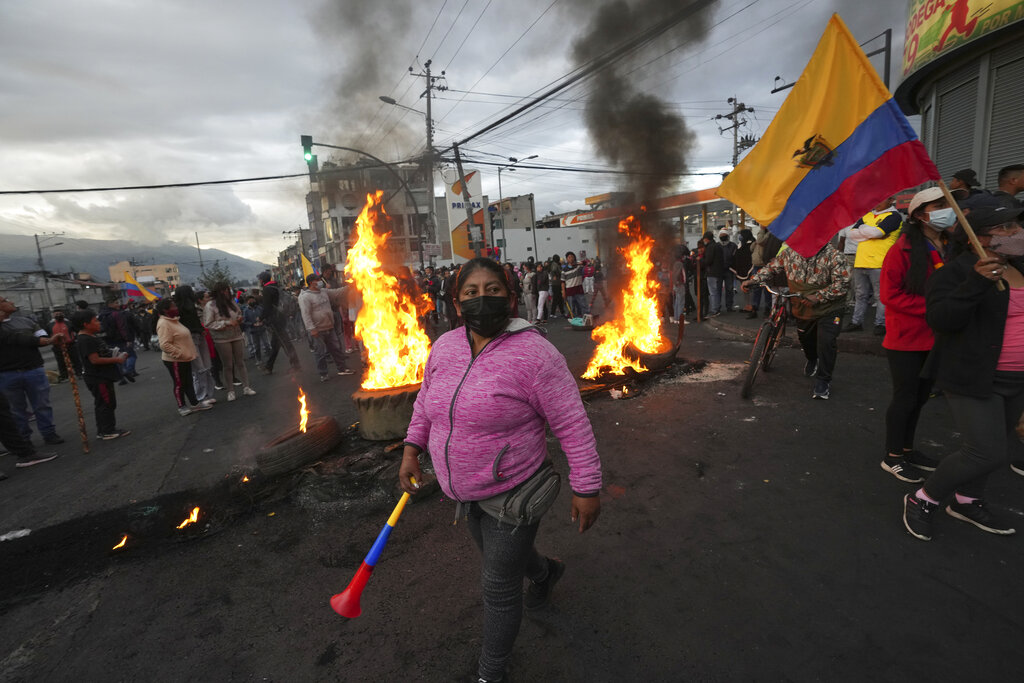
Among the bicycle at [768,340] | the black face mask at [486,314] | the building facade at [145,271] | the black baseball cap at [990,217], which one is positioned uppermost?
the building facade at [145,271]

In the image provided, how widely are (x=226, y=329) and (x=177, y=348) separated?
35.9 inches

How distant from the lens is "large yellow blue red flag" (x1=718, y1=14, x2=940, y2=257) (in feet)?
10.3

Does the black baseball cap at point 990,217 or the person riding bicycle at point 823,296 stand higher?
the black baseball cap at point 990,217

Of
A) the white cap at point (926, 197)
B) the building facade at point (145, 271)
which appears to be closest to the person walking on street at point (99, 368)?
the white cap at point (926, 197)

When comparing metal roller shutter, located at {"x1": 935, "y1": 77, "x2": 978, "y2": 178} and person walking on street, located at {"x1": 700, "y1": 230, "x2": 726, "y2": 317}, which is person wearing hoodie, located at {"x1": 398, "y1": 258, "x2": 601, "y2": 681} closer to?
person walking on street, located at {"x1": 700, "y1": 230, "x2": 726, "y2": 317}

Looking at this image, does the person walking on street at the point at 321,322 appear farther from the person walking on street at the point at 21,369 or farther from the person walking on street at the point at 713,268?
the person walking on street at the point at 713,268

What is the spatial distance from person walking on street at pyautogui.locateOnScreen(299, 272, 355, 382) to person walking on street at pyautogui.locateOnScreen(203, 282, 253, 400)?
109cm

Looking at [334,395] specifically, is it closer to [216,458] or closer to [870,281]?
[216,458]

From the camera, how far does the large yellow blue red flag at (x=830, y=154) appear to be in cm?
314

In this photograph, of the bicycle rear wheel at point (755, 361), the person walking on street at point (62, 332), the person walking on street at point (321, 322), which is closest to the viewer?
the bicycle rear wheel at point (755, 361)

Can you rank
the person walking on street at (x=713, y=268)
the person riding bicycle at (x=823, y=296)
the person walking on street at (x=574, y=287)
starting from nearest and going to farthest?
1. the person riding bicycle at (x=823, y=296)
2. the person walking on street at (x=713, y=268)
3. the person walking on street at (x=574, y=287)

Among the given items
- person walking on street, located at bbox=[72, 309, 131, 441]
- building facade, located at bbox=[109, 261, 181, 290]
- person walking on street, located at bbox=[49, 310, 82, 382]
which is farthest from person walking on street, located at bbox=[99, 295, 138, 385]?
building facade, located at bbox=[109, 261, 181, 290]

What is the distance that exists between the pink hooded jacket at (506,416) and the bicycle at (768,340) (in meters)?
4.46

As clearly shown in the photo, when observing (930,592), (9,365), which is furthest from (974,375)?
(9,365)
